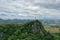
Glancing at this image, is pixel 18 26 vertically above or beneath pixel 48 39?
above

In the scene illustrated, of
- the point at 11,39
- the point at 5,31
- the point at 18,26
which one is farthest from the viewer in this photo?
the point at 18,26

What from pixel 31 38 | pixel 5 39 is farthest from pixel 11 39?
pixel 31 38

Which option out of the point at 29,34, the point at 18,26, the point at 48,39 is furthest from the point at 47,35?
the point at 18,26

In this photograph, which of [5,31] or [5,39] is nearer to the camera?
[5,39]

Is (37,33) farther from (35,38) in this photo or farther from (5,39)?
(5,39)

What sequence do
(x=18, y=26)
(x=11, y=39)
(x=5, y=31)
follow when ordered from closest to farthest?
1. (x=11, y=39)
2. (x=5, y=31)
3. (x=18, y=26)

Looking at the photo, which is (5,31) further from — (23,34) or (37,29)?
(37,29)
